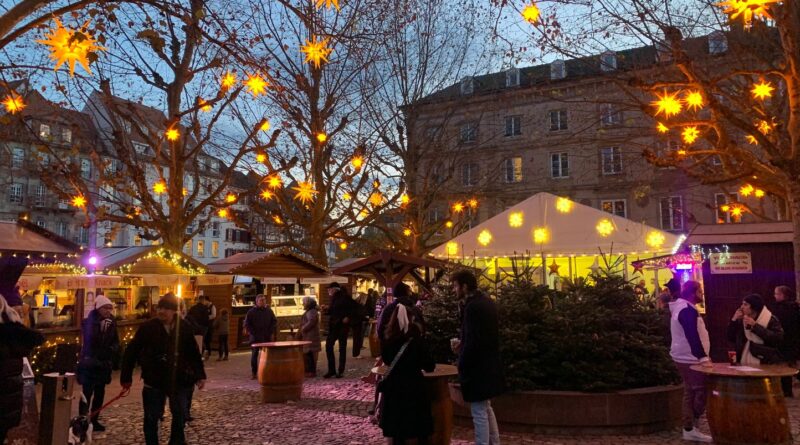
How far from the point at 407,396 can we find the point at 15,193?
52990 millimetres

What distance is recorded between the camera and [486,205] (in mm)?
40719

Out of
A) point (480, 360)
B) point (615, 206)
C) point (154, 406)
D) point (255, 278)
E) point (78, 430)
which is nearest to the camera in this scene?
point (480, 360)

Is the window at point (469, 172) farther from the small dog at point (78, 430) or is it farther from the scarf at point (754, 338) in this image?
the small dog at point (78, 430)

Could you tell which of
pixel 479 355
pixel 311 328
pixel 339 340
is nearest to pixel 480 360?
pixel 479 355

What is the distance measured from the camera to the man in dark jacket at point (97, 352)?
701cm

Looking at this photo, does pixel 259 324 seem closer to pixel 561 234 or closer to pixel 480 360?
pixel 561 234

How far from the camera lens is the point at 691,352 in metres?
6.31

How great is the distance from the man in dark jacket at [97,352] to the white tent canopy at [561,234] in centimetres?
692

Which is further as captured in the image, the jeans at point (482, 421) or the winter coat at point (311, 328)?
the winter coat at point (311, 328)

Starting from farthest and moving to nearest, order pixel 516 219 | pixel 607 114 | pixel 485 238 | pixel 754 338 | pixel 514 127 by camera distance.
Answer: pixel 514 127, pixel 607 114, pixel 485 238, pixel 516 219, pixel 754 338

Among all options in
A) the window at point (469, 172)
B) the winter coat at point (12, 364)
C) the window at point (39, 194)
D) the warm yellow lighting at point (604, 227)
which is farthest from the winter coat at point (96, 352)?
the window at point (39, 194)

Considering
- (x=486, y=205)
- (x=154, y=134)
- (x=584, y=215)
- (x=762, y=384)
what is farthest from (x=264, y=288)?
(x=486, y=205)

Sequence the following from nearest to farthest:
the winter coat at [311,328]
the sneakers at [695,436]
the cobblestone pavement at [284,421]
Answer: the sneakers at [695,436], the cobblestone pavement at [284,421], the winter coat at [311,328]

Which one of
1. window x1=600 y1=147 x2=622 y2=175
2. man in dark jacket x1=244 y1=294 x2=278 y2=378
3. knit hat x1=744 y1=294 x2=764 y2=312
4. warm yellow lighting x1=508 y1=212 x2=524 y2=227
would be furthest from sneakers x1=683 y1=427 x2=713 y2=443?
window x1=600 y1=147 x2=622 y2=175
